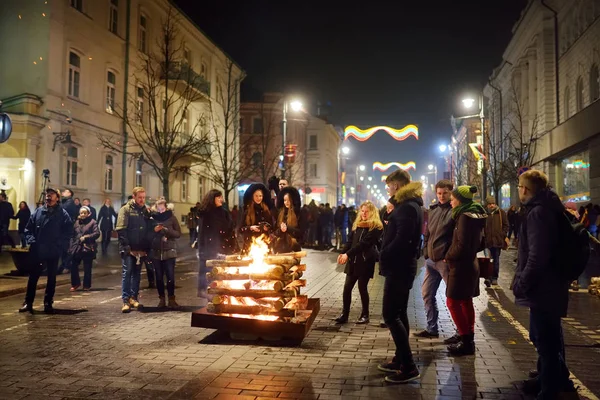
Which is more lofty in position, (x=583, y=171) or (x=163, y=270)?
(x=583, y=171)

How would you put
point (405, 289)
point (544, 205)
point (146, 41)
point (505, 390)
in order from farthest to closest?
point (146, 41) → point (405, 289) → point (505, 390) → point (544, 205)

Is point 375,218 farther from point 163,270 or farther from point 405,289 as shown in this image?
point 163,270

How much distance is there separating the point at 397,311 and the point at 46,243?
20.9 ft

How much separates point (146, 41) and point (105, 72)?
488cm

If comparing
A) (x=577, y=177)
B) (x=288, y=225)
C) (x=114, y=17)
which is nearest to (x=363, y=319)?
(x=288, y=225)

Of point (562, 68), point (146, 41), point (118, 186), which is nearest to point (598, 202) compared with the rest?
point (562, 68)

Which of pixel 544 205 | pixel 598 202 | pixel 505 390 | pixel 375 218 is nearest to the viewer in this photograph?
pixel 544 205

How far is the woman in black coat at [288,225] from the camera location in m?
8.17

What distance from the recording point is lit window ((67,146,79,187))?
77.6 ft

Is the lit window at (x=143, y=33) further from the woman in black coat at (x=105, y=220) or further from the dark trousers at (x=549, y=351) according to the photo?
the dark trousers at (x=549, y=351)

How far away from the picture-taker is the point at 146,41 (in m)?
30.4

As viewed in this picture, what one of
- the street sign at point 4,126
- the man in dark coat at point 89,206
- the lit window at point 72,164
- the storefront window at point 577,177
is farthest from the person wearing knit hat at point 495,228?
the lit window at point 72,164

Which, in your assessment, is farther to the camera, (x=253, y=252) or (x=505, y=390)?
(x=253, y=252)

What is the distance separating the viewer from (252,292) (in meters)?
7.05
